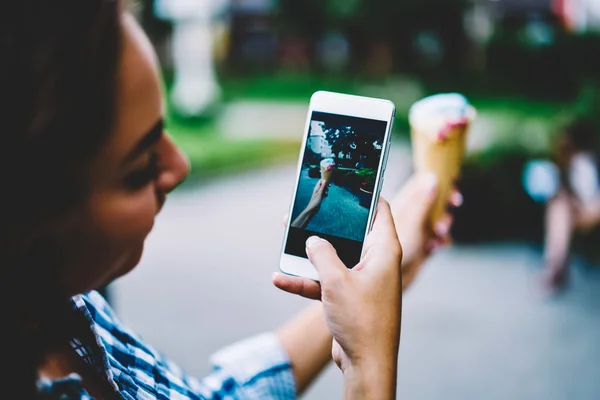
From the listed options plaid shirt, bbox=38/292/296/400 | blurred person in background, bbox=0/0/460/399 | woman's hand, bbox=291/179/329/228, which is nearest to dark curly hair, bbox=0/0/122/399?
blurred person in background, bbox=0/0/460/399

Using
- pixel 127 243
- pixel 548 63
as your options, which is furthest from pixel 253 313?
pixel 548 63

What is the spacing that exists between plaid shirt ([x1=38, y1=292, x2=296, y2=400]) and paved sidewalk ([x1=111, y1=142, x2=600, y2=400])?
2696mm

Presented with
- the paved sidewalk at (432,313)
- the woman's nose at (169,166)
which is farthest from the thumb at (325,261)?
the paved sidewalk at (432,313)

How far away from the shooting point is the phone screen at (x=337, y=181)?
115 cm

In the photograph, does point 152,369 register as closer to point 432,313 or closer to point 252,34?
point 432,313

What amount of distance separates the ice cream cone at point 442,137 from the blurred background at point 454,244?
2541mm

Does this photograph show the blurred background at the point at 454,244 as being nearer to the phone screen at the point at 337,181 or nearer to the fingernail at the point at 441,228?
the fingernail at the point at 441,228

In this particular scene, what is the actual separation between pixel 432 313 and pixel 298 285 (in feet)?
13.6

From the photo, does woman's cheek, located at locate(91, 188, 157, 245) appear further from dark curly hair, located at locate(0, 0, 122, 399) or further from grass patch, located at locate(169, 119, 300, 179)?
grass patch, located at locate(169, 119, 300, 179)

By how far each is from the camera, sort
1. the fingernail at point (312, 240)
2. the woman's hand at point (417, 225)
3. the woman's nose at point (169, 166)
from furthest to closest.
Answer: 1. the woman's hand at point (417, 225)
2. the fingernail at point (312, 240)
3. the woman's nose at point (169, 166)

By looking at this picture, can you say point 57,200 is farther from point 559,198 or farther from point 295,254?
point 559,198

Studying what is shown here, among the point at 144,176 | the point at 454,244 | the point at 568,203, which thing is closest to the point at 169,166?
the point at 144,176

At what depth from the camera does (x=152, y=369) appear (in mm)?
1233

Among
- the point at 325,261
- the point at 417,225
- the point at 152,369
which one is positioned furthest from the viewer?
the point at 417,225
